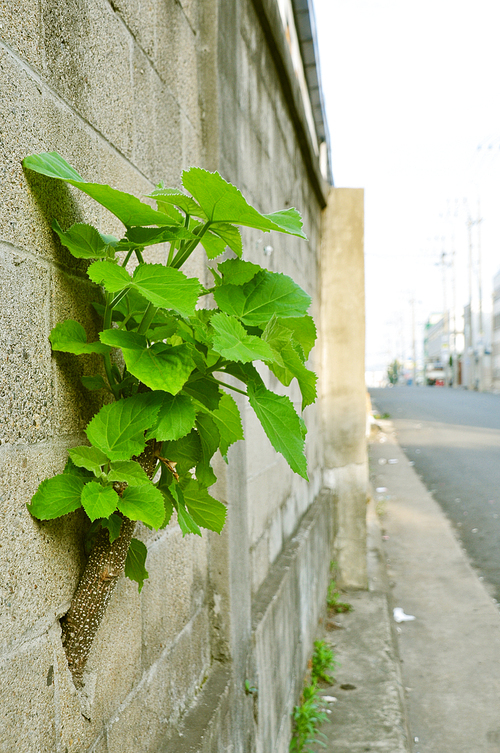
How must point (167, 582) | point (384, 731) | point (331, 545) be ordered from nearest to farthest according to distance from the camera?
1. point (167, 582)
2. point (384, 731)
3. point (331, 545)

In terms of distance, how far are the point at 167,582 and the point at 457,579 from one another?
526 centimetres

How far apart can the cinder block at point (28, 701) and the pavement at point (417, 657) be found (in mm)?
2730

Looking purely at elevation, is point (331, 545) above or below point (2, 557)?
below

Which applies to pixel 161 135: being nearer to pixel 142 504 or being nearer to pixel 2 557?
pixel 142 504

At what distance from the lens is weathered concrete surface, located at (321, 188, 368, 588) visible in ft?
19.7

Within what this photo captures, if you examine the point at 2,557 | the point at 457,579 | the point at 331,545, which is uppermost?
the point at 2,557

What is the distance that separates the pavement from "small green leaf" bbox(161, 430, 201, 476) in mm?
2746

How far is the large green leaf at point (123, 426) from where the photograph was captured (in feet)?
3.47

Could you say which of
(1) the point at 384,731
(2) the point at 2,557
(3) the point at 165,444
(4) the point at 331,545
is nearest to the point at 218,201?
(3) the point at 165,444

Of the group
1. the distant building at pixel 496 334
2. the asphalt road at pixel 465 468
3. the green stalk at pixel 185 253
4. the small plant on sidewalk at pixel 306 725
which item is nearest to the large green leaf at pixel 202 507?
the green stalk at pixel 185 253

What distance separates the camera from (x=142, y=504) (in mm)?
1074

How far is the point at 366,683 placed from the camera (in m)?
4.06

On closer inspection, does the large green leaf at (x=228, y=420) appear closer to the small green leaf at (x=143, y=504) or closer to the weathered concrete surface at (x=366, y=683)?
the small green leaf at (x=143, y=504)

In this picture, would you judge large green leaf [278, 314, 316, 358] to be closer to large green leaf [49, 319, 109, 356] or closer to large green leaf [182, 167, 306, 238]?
large green leaf [182, 167, 306, 238]
